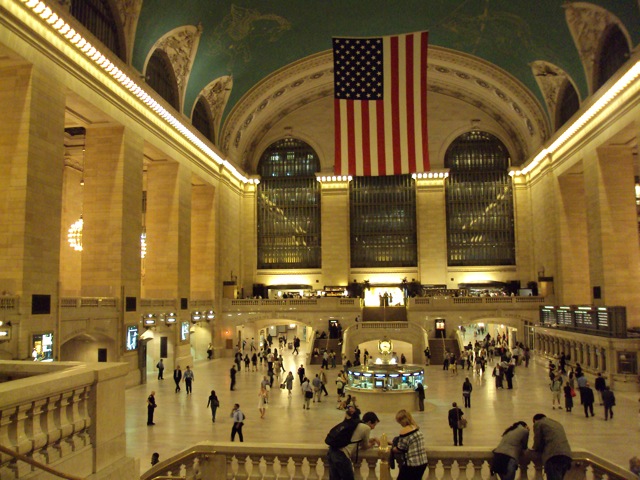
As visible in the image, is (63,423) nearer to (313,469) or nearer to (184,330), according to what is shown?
(313,469)

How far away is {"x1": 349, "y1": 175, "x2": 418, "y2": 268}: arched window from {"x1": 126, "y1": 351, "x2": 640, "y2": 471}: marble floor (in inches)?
664

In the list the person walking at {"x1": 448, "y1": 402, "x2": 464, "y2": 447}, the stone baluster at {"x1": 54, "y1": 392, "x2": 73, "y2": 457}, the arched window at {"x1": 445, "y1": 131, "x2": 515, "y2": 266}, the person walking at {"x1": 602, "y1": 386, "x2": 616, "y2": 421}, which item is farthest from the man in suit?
the arched window at {"x1": 445, "y1": 131, "x2": 515, "y2": 266}

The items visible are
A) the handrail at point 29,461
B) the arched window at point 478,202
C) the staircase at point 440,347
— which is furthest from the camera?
the arched window at point 478,202

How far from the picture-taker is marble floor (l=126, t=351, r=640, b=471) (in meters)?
11.8

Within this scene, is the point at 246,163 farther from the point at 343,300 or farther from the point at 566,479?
the point at 566,479

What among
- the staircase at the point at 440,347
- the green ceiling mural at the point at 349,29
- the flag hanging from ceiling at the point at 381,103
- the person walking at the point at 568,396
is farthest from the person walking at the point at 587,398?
the green ceiling mural at the point at 349,29

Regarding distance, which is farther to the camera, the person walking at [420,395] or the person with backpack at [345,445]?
the person walking at [420,395]

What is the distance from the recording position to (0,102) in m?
15.2

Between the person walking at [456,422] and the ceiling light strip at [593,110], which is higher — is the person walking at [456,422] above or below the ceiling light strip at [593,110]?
below

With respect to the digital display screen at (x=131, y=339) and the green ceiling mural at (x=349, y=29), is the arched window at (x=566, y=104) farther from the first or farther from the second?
the digital display screen at (x=131, y=339)

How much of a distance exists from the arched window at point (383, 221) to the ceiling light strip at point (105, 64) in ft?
40.4

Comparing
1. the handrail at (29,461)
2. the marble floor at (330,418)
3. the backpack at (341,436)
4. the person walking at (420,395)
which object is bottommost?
the marble floor at (330,418)

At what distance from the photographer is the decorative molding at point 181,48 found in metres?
23.2

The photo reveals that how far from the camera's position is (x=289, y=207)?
1506 inches
